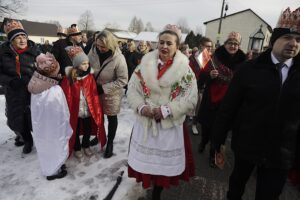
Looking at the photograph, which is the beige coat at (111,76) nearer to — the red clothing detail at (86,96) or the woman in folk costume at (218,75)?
the red clothing detail at (86,96)

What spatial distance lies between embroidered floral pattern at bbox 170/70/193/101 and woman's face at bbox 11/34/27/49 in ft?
8.58

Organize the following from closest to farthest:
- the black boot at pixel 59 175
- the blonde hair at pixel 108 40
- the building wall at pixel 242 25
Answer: the black boot at pixel 59 175
the blonde hair at pixel 108 40
the building wall at pixel 242 25

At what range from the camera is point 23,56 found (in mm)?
4027

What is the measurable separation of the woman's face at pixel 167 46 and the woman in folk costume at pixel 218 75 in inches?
56.3

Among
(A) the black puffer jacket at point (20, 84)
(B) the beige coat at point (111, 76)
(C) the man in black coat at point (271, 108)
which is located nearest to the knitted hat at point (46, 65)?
(B) the beige coat at point (111, 76)

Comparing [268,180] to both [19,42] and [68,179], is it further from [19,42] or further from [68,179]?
[19,42]

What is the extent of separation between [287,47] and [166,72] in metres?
1.14

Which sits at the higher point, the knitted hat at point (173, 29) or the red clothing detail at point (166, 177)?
the knitted hat at point (173, 29)

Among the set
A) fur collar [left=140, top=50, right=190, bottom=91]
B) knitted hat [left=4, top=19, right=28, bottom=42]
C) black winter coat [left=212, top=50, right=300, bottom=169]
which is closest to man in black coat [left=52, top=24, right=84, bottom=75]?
knitted hat [left=4, top=19, right=28, bottom=42]

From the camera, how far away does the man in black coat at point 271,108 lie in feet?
7.38

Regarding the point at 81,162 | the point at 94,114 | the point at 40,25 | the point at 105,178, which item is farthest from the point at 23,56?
the point at 40,25

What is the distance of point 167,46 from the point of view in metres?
2.79

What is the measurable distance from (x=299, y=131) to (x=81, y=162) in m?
3.01

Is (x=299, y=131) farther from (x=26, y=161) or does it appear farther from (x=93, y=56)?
(x=26, y=161)
